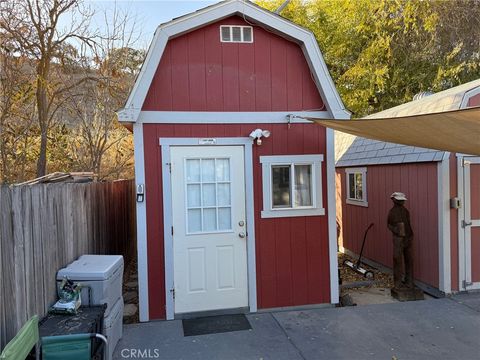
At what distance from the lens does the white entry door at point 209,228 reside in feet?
15.9

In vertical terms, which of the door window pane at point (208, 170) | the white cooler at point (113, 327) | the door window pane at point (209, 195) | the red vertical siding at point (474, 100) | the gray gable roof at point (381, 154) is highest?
the red vertical siding at point (474, 100)

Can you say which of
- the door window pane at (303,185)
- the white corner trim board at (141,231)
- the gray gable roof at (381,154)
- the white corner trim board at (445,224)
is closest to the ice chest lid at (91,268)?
the white corner trim board at (141,231)

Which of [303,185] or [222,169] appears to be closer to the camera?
[222,169]

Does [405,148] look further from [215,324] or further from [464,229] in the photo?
[215,324]

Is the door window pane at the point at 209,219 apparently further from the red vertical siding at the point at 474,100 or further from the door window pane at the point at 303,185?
the red vertical siding at the point at 474,100

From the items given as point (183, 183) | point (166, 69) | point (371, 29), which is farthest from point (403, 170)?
point (371, 29)

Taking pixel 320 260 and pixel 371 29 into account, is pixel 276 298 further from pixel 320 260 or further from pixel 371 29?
pixel 371 29

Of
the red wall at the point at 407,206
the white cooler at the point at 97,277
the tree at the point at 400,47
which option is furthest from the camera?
the tree at the point at 400,47

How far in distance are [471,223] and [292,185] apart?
2.81 metres

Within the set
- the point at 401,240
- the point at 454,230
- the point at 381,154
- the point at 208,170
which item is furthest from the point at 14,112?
the point at 454,230

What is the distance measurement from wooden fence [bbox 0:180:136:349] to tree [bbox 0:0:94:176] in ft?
14.0

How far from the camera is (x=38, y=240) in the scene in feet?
10.4

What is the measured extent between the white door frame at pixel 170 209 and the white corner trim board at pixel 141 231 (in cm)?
25

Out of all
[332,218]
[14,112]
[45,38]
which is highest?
[45,38]
